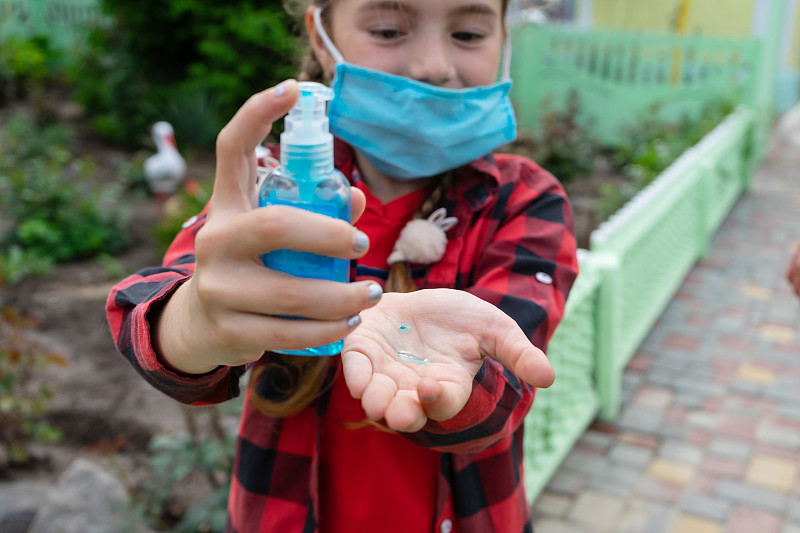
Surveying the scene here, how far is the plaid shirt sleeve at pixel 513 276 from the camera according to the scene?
3.59ft

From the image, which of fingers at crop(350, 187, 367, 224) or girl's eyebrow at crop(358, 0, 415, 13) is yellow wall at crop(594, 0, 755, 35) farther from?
fingers at crop(350, 187, 367, 224)

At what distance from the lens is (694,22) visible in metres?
10.5

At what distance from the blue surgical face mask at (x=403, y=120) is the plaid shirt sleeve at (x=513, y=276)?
4.9 inches

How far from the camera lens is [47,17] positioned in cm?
1187

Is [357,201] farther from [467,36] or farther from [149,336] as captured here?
[467,36]

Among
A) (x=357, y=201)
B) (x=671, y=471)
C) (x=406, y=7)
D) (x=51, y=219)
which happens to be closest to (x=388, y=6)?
(x=406, y=7)

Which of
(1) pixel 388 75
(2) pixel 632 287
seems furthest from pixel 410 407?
(2) pixel 632 287

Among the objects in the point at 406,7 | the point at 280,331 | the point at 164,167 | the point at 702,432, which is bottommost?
the point at 702,432

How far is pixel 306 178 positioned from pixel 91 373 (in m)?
3.51

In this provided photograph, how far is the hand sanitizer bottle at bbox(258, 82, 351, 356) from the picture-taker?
76cm

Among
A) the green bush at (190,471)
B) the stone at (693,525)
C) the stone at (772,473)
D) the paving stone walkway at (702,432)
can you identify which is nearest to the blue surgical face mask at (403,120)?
the green bush at (190,471)

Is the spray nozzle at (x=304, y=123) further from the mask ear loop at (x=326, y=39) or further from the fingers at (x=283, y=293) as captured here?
the mask ear loop at (x=326, y=39)

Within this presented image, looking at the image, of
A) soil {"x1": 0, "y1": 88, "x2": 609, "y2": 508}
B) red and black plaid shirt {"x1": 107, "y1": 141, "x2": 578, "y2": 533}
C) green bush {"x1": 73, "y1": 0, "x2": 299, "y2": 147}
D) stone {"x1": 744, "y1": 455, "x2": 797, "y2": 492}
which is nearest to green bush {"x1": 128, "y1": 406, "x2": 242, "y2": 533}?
soil {"x1": 0, "y1": 88, "x2": 609, "y2": 508}

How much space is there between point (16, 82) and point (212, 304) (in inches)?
429
